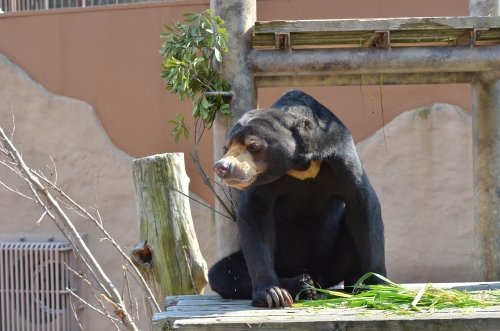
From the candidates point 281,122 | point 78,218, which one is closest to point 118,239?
point 78,218

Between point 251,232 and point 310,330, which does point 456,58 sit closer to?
point 251,232

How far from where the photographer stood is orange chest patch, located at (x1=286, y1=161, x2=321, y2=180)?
429cm

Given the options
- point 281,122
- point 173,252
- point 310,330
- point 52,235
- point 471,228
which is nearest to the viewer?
point 310,330

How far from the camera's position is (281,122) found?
4137 millimetres

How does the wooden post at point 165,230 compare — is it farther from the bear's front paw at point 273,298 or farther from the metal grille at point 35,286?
the metal grille at point 35,286

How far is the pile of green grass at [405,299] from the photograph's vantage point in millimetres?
3773

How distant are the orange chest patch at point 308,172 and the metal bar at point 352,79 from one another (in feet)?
4.80

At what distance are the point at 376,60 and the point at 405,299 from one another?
200 centimetres

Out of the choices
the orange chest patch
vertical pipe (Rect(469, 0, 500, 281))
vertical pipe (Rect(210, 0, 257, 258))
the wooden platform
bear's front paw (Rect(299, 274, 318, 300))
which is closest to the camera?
the wooden platform

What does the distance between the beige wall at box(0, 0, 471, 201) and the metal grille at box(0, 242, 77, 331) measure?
4.83ft

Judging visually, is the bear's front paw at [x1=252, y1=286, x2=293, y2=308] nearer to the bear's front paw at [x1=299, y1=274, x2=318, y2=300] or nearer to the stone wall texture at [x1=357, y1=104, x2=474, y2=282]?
the bear's front paw at [x1=299, y1=274, x2=318, y2=300]

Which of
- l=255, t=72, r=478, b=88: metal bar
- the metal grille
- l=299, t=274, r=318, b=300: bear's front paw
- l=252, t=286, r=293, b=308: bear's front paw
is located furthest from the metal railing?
l=252, t=286, r=293, b=308: bear's front paw

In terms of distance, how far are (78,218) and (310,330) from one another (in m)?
6.50

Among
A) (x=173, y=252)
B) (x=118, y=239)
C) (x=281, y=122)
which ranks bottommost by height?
(x=118, y=239)
